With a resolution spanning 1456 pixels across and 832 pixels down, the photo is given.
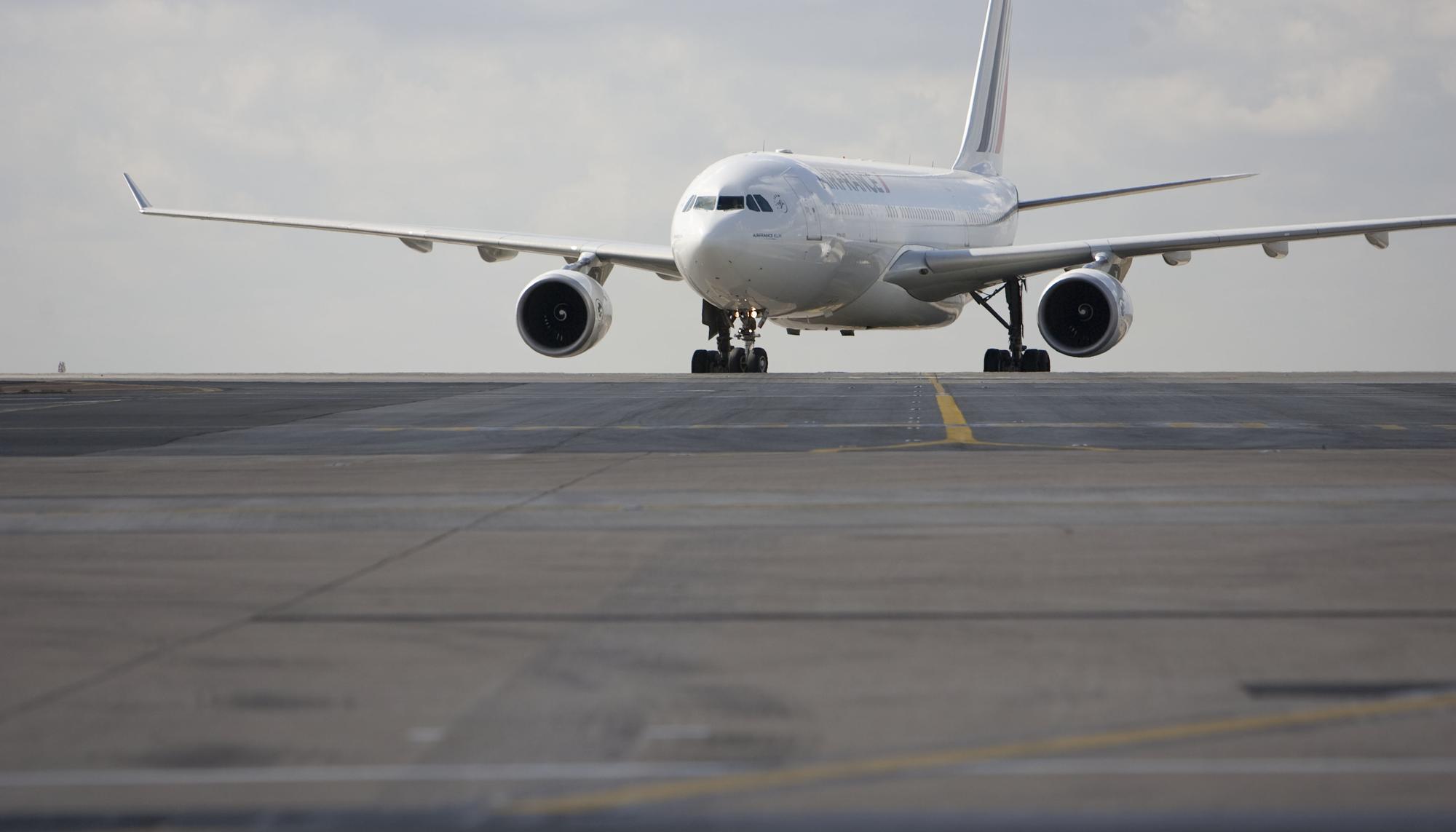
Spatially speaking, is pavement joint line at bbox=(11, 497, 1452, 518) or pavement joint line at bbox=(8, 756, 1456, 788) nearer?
pavement joint line at bbox=(8, 756, 1456, 788)

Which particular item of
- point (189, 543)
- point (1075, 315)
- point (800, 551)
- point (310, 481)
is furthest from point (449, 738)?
point (1075, 315)

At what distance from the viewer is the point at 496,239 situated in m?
33.9

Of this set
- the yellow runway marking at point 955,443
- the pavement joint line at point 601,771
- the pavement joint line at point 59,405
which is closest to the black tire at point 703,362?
the pavement joint line at point 59,405

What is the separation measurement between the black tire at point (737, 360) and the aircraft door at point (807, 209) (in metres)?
3.43

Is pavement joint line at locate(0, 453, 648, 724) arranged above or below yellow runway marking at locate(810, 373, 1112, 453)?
above

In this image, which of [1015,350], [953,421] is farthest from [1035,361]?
[953,421]

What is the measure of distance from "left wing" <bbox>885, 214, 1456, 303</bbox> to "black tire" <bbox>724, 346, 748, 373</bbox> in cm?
379

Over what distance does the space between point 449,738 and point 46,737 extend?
111 centimetres

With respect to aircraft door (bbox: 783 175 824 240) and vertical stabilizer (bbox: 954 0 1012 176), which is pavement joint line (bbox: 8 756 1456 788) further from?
vertical stabilizer (bbox: 954 0 1012 176)

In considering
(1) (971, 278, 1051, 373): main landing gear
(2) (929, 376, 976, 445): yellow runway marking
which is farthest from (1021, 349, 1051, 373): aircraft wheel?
(2) (929, 376, 976, 445): yellow runway marking

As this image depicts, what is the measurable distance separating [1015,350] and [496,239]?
40.1ft

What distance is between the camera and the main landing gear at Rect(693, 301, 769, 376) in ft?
111

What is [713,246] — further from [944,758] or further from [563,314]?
[944,758]

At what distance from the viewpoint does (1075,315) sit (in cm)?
3195
